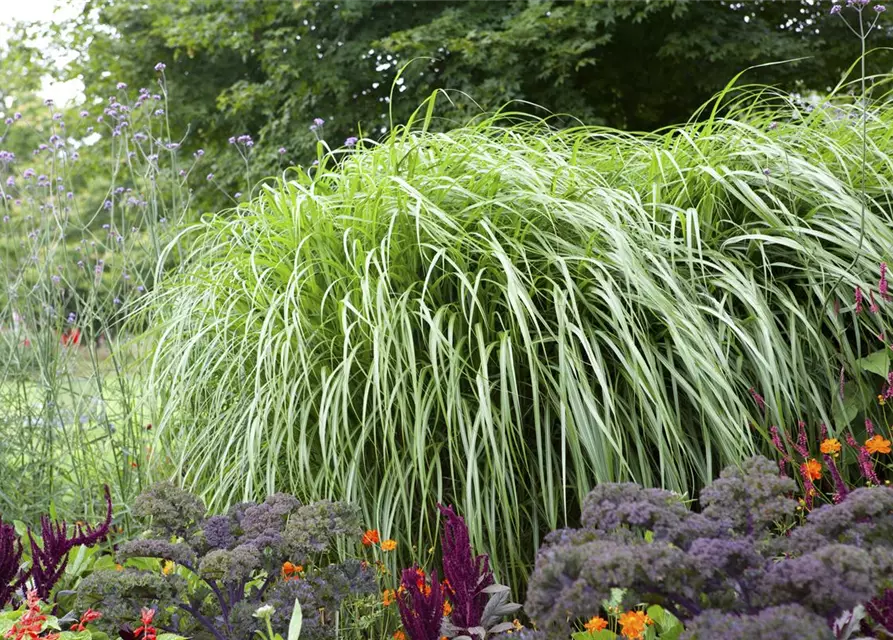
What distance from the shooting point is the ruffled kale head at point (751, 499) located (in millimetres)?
1285

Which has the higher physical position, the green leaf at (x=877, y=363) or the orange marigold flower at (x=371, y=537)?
the green leaf at (x=877, y=363)

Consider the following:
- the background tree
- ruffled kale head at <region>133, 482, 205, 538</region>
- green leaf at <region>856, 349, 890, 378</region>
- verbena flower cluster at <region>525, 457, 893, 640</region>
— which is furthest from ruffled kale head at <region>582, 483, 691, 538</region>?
the background tree

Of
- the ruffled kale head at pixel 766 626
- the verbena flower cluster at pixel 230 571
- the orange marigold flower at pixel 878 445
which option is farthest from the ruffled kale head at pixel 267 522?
the orange marigold flower at pixel 878 445

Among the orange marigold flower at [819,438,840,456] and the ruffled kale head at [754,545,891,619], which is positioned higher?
the ruffled kale head at [754,545,891,619]

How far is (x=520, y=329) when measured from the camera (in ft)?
6.84

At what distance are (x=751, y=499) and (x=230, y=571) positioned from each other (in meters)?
0.84

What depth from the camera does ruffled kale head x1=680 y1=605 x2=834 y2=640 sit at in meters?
0.97

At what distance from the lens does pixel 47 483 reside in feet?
9.51

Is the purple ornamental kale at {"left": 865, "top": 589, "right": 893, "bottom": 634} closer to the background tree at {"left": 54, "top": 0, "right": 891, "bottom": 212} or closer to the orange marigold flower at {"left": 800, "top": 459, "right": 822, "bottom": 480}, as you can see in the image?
the orange marigold flower at {"left": 800, "top": 459, "right": 822, "bottom": 480}

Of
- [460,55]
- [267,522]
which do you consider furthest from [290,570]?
[460,55]

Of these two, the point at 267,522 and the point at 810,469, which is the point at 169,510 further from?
the point at 810,469

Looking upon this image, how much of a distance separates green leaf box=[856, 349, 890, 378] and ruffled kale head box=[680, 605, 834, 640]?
1.20m

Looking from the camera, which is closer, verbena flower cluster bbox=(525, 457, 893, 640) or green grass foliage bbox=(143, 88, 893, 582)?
verbena flower cluster bbox=(525, 457, 893, 640)

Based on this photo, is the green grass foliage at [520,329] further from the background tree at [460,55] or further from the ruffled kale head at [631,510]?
the background tree at [460,55]
